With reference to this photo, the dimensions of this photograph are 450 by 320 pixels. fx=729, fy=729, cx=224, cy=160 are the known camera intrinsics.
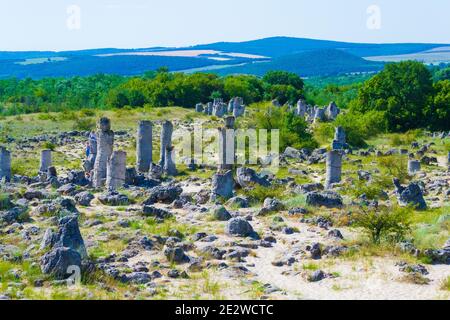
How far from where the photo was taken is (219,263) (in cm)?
1428

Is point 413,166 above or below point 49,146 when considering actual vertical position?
above

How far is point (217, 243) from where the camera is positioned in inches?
634

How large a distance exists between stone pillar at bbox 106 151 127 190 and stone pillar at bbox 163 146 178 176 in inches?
174

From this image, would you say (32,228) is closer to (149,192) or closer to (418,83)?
(149,192)

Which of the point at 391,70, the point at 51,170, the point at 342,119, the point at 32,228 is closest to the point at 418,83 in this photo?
the point at 391,70

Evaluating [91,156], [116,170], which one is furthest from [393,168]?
[91,156]

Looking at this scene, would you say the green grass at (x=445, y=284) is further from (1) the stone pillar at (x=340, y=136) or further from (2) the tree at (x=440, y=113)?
(2) the tree at (x=440, y=113)

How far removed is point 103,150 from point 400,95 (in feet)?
91.5

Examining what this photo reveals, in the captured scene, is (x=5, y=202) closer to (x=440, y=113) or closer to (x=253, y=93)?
(x=440, y=113)

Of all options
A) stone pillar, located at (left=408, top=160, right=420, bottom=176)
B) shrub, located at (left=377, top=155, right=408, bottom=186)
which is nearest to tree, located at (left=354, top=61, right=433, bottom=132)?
shrub, located at (left=377, top=155, right=408, bottom=186)

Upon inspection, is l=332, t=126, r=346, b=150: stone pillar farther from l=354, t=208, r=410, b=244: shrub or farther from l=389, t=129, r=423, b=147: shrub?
l=354, t=208, r=410, b=244: shrub

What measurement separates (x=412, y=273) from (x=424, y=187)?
1249cm

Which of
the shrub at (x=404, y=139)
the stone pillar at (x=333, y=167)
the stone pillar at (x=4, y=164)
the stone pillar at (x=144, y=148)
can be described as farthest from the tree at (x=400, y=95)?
the stone pillar at (x=4, y=164)

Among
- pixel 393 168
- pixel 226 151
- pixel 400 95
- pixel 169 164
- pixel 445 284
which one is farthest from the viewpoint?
pixel 400 95
